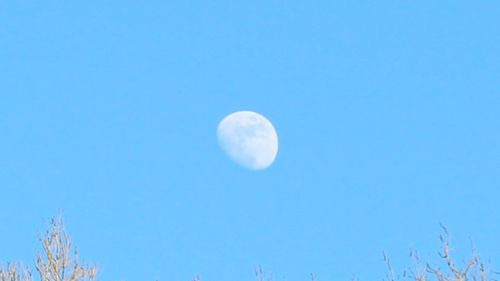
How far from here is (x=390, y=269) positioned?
17.2m

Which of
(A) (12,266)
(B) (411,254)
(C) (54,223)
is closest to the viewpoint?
(B) (411,254)

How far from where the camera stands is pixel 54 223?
57.8 ft

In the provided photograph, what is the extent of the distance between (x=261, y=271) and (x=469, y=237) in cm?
692

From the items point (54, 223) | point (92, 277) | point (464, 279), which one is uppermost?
point (54, 223)

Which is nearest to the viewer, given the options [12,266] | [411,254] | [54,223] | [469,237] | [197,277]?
[469,237]

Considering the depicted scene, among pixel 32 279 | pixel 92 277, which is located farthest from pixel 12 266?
pixel 92 277

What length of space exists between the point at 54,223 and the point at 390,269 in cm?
697

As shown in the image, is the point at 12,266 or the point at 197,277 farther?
the point at 197,277

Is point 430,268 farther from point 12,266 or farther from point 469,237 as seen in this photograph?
point 12,266

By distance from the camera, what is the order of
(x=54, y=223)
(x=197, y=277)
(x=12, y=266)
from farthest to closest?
1. (x=197, y=277)
2. (x=12, y=266)
3. (x=54, y=223)

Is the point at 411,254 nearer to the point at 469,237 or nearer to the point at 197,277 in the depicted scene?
the point at 469,237

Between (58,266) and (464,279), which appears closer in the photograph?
(464,279)

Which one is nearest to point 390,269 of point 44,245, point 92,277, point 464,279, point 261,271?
point 464,279

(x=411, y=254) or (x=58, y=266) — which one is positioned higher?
(x=58, y=266)
